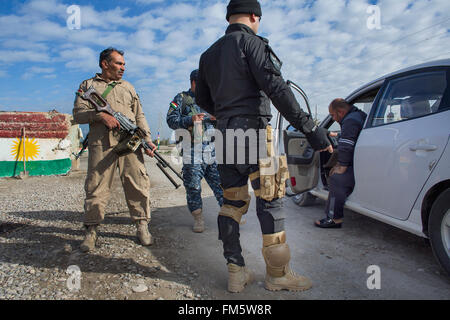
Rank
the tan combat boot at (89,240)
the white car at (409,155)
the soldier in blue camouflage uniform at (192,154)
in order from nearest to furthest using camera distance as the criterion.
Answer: the white car at (409,155) < the tan combat boot at (89,240) < the soldier in blue camouflage uniform at (192,154)

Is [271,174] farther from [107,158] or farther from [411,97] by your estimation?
[107,158]

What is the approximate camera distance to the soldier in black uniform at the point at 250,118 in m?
1.97

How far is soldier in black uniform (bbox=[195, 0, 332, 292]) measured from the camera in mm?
1969

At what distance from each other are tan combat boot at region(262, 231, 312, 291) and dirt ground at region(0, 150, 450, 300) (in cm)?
5

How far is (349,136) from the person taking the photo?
3172 millimetres

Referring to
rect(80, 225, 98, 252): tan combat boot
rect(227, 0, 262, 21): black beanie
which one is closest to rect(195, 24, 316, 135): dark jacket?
rect(227, 0, 262, 21): black beanie

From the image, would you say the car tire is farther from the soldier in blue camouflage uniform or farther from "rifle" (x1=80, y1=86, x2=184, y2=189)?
"rifle" (x1=80, y1=86, x2=184, y2=189)

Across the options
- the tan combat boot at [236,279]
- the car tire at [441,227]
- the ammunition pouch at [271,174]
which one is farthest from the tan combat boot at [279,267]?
the car tire at [441,227]

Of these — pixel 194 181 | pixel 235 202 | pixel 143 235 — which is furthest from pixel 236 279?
pixel 194 181

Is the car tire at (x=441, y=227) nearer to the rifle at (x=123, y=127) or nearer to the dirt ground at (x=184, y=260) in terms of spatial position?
the dirt ground at (x=184, y=260)

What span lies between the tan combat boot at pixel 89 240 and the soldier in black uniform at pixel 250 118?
152cm

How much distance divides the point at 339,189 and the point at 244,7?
2.10 metres
